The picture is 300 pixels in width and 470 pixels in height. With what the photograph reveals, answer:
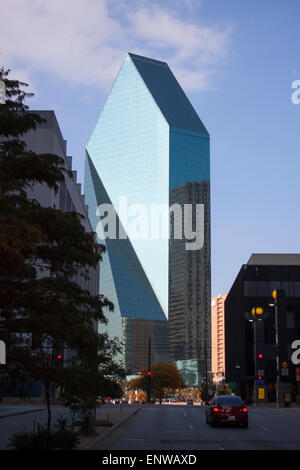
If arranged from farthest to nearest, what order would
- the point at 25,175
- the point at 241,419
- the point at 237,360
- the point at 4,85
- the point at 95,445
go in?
the point at 237,360
the point at 241,419
the point at 95,445
the point at 4,85
the point at 25,175

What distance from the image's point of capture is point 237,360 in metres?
108

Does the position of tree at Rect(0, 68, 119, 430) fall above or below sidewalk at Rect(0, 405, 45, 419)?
above

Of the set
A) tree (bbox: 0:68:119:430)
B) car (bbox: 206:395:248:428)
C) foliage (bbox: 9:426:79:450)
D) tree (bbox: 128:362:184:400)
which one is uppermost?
tree (bbox: 0:68:119:430)

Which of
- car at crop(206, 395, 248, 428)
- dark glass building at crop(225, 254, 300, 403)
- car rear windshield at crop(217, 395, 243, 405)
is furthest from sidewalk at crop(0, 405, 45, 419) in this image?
dark glass building at crop(225, 254, 300, 403)

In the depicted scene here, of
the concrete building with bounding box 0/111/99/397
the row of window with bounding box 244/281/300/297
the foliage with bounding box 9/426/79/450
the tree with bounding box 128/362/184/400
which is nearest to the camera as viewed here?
the foliage with bounding box 9/426/79/450

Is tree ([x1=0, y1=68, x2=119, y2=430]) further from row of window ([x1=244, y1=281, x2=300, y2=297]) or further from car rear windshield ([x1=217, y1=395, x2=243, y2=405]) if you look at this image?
row of window ([x1=244, y1=281, x2=300, y2=297])

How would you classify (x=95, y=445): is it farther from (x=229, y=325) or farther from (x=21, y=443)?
(x=229, y=325)

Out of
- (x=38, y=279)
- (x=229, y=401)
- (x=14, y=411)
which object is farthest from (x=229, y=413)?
(x=14, y=411)

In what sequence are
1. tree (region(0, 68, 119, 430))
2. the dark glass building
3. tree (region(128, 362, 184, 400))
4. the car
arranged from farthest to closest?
tree (region(128, 362, 184, 400)) < the dark glass building < the car < tree (region(0, 68, 119, 430))

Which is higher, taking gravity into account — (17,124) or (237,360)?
(17,124)

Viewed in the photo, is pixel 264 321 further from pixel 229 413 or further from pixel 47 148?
pixel 229 413

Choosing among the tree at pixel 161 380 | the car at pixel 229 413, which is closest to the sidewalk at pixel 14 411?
the car at pixel 229 413
